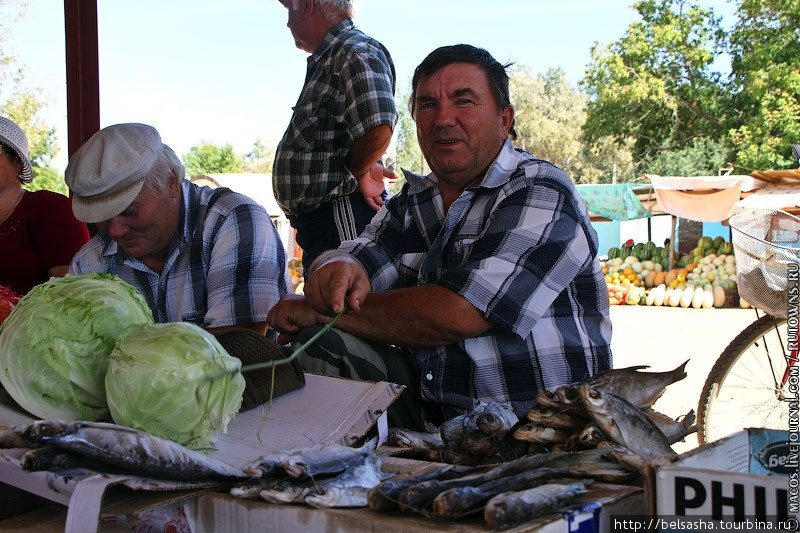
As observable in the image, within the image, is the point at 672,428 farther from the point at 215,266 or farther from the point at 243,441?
the point at 215,266

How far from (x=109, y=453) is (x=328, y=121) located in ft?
8.23

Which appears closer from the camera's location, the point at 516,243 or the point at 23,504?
the point at 23,504

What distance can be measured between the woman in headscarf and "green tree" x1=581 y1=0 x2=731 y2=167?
2608 centimetres

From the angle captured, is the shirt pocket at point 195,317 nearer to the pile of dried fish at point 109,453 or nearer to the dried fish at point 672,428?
the pile of dried fish at point 109,453

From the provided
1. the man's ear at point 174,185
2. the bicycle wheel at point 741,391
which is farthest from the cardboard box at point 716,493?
the bicycle wheel at point 741,391

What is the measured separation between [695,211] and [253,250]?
11.9 metres

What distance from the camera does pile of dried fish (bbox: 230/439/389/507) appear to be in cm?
122

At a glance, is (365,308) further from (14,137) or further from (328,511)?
(14,137)

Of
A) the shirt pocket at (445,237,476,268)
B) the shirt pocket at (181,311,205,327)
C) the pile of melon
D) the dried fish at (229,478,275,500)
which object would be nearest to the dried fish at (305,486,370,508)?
the dried fish at (229,478,275,500)

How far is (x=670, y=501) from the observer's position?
1066 millimetres

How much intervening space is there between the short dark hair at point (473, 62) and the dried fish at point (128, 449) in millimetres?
1570

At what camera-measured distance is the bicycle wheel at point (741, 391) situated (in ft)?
12.8

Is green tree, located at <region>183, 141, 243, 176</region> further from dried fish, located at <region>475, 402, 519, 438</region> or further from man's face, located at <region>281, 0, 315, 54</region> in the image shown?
dried fish, located at <region>475, 402, 519, 438</region>

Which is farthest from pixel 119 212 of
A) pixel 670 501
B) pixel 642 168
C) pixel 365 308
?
pixel 642 168
